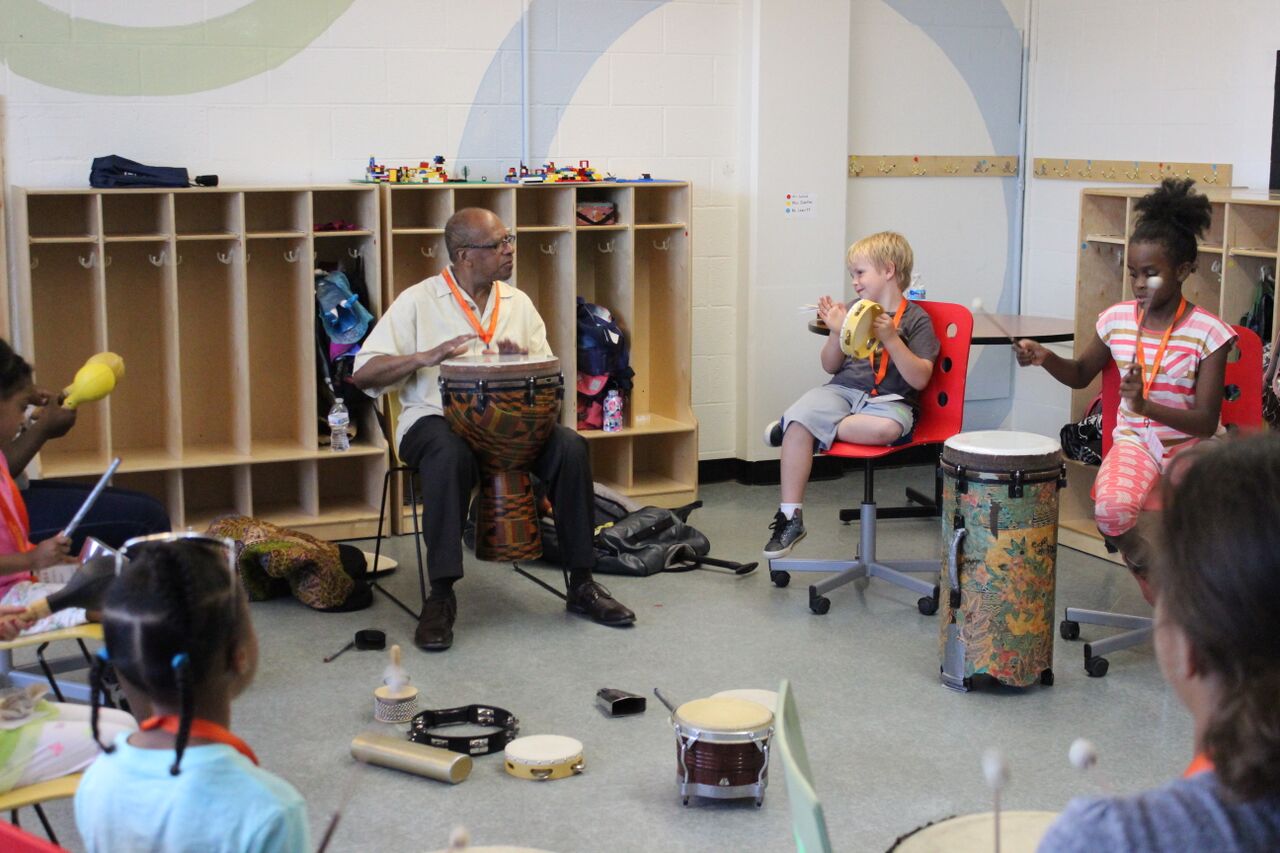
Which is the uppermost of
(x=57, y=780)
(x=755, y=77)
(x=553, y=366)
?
Answer: (x=755, y=77)

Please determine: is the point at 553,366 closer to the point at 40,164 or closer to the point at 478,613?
the point at 478,613

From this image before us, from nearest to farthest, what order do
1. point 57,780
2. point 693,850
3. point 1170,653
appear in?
1. point 1170,653
2. point 57,780
3. point 693,850

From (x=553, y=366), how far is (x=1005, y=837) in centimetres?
270

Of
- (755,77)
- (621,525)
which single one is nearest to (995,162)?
(755,77)

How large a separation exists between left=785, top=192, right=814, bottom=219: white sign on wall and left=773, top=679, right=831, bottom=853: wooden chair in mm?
4507

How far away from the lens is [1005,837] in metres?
1.70

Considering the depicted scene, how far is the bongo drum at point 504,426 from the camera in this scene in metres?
4.13

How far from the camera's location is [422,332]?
4555 mm

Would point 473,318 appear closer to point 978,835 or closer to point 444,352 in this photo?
point 444,352

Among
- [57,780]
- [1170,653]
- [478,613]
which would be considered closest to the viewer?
[1170,653]

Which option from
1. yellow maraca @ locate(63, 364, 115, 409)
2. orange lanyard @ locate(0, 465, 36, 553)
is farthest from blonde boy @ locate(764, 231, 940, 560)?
orange lanyard @ locate(0, 465, 36, 553)

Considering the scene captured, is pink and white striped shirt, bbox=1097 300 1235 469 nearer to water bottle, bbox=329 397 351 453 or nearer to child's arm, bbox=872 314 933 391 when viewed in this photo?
child's arm, bbox=872 314 933 391

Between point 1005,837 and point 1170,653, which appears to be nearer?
point 1170,653

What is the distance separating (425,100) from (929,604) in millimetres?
2704
